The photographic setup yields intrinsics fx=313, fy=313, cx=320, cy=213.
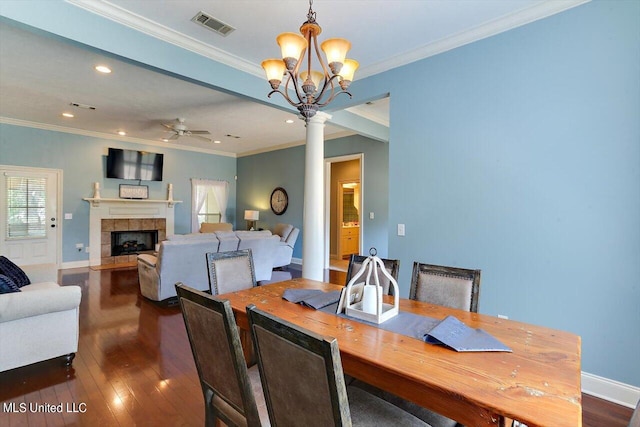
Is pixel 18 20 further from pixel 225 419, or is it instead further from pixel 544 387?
pixel 544 387

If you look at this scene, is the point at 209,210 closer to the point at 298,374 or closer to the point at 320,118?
the point at 320,118

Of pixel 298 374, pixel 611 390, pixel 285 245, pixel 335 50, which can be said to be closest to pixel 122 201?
pixel 285 245

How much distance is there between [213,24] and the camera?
2691 mm

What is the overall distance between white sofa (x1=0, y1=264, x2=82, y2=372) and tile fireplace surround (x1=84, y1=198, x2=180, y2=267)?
5.14m

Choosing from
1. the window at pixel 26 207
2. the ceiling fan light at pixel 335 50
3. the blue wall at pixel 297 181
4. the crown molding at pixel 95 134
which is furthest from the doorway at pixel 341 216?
the window at pixel 26 207

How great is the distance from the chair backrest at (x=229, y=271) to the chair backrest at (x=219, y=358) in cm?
74

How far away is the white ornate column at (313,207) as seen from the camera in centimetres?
402

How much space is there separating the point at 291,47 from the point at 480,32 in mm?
1820

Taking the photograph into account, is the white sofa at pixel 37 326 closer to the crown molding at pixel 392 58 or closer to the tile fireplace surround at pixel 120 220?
the crown molding at pixel 392 58

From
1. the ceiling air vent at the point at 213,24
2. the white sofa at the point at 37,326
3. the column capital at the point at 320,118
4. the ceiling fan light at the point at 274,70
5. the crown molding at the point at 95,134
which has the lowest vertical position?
the white sofa at the point at 37,326

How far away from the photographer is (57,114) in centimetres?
557

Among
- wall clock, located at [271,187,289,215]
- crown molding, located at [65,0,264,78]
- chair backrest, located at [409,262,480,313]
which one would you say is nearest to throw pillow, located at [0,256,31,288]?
crown molding, located at [65,0,264,78]

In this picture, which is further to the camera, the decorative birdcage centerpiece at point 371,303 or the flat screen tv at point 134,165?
the flat screen tv at point 134,165

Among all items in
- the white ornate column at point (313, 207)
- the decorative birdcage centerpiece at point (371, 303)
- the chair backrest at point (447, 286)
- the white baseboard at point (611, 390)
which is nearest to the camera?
the decorative birdcage centerpiece at point (371, 303)
